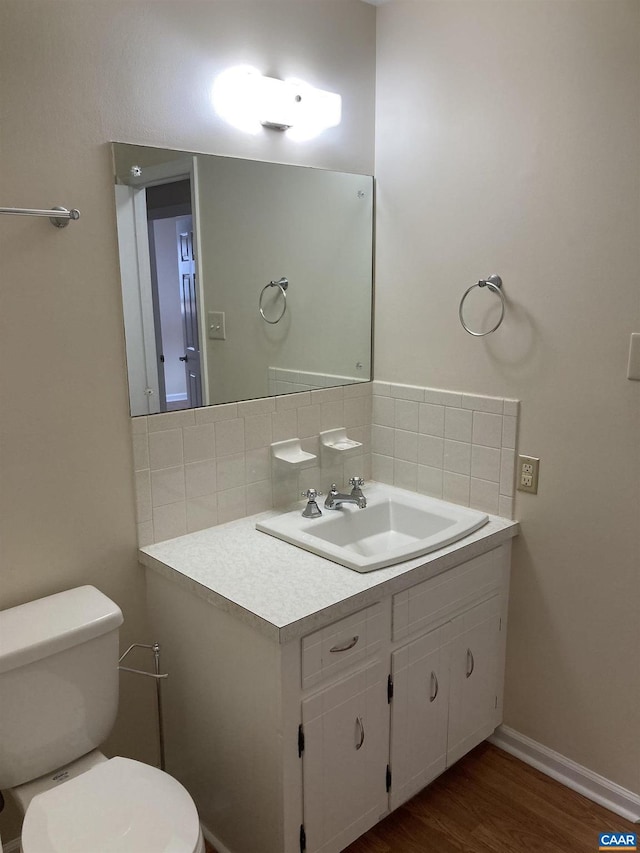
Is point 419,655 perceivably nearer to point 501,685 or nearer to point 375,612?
point 375,612

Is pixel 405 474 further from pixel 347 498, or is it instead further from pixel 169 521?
pixel 169 521

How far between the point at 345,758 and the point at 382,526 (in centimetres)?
79

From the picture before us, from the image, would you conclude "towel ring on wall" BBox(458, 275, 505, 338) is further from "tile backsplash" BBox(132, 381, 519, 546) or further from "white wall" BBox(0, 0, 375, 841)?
"white wall" BBox(0, 0, 375, 841)

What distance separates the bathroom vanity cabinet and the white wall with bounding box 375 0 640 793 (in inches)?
9.2

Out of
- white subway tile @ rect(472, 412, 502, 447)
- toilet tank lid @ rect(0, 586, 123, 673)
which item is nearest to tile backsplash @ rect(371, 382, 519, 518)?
white subway tile @ rect(472, 412, 502, 447)

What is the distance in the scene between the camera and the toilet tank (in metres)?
1.57

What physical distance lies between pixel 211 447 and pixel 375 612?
28.0 inches

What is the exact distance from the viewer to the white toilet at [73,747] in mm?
1426

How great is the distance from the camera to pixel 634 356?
1.83 m

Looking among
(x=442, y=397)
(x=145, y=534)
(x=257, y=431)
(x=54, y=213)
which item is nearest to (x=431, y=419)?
(x=442, y=397)

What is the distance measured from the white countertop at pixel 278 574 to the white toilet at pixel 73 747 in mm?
244

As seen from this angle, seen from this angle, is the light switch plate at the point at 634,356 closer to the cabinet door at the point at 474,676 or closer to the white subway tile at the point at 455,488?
the white subway tile at the point at 455,488

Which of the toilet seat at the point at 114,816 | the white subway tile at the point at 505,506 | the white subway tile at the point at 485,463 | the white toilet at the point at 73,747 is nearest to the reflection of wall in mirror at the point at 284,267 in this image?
the white subway tile at the point at 485,463

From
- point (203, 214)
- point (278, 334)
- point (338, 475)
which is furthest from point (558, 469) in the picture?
point (203, 214)
